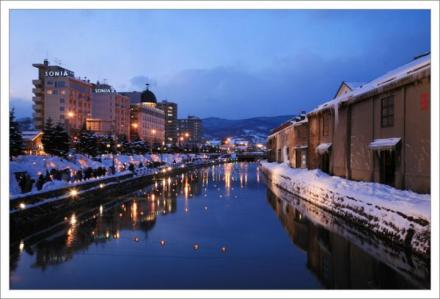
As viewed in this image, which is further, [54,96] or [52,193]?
[54,96]

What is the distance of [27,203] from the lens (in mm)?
19406

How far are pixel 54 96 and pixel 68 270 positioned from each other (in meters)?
98.4

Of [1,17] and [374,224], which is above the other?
[1,17]

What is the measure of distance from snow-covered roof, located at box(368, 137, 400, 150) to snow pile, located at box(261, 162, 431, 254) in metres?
1.85

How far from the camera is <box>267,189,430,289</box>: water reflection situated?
11672 mm

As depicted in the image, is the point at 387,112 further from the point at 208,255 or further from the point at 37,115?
the point at 37,115

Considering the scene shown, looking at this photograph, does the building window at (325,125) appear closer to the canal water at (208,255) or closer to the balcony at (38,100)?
the canal water at (208,255)

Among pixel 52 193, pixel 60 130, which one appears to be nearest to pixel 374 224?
pixel 52 193

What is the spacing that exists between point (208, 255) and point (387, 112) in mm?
12122

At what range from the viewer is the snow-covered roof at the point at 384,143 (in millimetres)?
19609

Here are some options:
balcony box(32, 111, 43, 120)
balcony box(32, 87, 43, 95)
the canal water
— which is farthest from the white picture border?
balcony box(32, 111, 43, 120)

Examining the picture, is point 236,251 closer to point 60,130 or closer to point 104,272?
point 104,272

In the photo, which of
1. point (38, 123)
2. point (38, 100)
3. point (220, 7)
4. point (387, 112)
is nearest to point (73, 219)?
point (220, 7)

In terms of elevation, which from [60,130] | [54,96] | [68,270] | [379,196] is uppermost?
[54,96]
